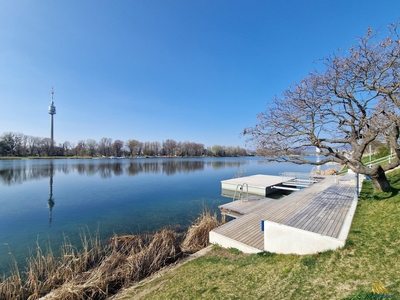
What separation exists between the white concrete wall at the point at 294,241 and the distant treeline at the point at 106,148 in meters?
74.7

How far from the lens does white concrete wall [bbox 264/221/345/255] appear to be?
367 centimetres

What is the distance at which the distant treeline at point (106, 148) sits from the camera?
59.4 meters

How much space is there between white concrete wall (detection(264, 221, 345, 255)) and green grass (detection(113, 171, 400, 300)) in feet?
0.63

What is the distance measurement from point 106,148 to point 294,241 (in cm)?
8563

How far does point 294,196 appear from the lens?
32.2ft

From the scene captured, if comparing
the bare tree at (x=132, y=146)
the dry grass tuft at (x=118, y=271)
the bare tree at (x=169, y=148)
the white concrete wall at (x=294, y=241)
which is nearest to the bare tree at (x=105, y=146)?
the bare tree at (x=132, y=146)

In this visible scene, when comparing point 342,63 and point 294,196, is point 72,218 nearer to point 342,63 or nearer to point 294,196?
point 294,196

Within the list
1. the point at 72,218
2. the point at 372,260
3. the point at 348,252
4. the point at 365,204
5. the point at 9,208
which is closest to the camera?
the point at 372,260

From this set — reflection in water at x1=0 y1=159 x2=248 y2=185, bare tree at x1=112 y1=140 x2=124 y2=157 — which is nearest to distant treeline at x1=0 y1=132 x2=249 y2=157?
bare tree at x1=112 y1=140 x2=124 y2=157

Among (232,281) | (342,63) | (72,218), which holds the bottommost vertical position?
(72,218)

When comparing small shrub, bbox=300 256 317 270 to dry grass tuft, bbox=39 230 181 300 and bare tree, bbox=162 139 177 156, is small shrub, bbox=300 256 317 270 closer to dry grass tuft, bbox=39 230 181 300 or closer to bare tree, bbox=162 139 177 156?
dry grass tuft, bbox=39 230 181 300

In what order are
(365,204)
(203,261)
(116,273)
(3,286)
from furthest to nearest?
(365,204) < (203,261) < (116,273) < (3,286)

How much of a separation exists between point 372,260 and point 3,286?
22.7 ft

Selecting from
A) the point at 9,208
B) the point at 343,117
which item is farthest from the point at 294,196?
the point at 9,208
